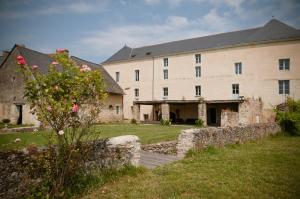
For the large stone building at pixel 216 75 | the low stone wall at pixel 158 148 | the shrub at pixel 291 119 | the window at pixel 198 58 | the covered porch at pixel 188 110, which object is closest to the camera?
the low stone wall at pixel 158 148

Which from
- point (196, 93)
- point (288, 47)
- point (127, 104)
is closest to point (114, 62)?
point (127, 104)

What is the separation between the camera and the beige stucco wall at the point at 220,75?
24453 mm

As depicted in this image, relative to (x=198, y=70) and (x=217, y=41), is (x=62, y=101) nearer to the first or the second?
(x=198, y=70)

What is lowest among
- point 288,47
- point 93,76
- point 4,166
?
point 4,166

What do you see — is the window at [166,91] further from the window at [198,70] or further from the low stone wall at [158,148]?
the low stone wall at [158,148]

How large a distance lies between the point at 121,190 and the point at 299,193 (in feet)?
11.8

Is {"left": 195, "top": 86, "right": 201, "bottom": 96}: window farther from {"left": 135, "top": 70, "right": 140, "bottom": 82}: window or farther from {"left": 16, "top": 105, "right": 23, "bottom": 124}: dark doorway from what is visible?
{"left": 16, "top": 105, "right": 23, "bottom": 124}: dark doorway

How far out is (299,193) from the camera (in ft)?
15.7

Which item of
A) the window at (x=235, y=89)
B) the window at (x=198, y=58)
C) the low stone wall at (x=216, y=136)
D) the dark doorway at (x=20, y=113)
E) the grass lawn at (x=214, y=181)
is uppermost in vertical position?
the window at (x=198, y=58)

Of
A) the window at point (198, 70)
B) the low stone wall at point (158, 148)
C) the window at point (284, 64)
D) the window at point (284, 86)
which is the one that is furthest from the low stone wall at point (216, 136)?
the window at point (198, 70)

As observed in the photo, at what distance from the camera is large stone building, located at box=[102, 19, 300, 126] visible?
2409 centimetres

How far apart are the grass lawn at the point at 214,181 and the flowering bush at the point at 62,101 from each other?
2.56 ft

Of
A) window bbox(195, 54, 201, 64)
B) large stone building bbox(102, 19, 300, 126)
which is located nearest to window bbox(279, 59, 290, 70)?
large stone building bbox(102, 19, 300, 126)

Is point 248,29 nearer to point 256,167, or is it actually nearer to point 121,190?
point 256,167
